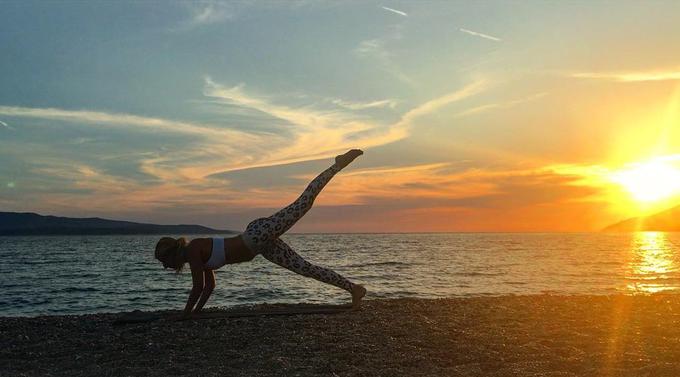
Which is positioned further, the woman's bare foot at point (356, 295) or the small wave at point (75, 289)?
the small wave at point (75, 289)

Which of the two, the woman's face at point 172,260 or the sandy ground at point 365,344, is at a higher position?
the woman's face at point 172,260

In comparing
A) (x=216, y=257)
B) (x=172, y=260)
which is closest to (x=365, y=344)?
(x=216, y=257)

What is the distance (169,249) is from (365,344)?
3.76m

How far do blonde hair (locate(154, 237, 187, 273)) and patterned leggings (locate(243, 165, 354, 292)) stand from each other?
1.13m

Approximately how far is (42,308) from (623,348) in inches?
756

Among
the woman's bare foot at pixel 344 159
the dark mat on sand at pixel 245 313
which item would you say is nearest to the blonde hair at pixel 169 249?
the dark mat on sand at pixel 245 313

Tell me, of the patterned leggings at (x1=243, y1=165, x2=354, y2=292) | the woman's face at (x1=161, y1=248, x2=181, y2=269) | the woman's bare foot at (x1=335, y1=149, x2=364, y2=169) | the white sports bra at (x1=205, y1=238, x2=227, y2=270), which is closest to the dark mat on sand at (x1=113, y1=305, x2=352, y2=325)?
the patterned leggings at (x1=243, y1=165, x2=354, y2=292)

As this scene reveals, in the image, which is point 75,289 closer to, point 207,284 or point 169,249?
point 207,284

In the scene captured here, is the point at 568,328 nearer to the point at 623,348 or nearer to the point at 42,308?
the point at 623,348

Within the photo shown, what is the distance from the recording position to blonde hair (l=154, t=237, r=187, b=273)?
32.7 ft

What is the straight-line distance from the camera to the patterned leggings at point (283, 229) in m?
10.6

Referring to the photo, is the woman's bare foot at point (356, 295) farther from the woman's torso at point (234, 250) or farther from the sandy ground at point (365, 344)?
the woman's torso at point (234, 250)

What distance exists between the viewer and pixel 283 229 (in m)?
10.8

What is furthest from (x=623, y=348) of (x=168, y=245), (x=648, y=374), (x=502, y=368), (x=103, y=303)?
(x=103, y=303)
